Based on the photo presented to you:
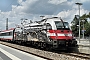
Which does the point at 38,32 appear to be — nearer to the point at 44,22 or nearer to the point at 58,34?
the point at 44,22

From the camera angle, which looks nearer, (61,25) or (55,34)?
(55,34)

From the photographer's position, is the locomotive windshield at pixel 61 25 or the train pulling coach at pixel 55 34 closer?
the train pulling coach at pixel 55 34

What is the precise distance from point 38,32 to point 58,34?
174 inches

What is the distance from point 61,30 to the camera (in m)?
21.9

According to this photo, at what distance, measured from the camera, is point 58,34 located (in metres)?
21.6

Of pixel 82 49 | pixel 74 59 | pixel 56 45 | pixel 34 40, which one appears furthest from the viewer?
pixel 34 40

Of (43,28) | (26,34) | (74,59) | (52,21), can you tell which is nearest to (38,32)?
(43,28)

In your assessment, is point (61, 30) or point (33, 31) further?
point (33, 31)

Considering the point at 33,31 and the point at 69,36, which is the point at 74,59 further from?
the point at 33,31

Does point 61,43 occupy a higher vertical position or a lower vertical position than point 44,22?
lower

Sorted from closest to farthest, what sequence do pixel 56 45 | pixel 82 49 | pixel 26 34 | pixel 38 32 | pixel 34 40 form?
pixel 56 45 → pixel 82 49 → pixel 38 32 → pixel 34 40 → pixel 26 34

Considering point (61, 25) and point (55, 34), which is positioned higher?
point (61, 25)

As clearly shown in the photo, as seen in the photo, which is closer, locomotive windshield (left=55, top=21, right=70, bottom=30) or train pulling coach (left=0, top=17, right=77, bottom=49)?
train pulling coach (left=0, top=17, right=77, bottom=49)

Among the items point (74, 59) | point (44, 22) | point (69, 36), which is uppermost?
point (44, 22)
